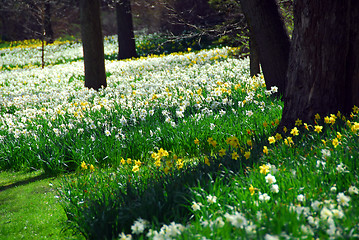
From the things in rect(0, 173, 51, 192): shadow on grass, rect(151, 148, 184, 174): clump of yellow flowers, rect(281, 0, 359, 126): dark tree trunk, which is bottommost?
rect(0, 173, 51, 192): shadow on grass

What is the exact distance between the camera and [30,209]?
13.5 ft

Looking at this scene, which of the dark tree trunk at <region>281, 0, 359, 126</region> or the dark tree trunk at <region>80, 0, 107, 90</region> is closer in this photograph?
the dark tree trunk at <region>281, 0, 359, 126</region>

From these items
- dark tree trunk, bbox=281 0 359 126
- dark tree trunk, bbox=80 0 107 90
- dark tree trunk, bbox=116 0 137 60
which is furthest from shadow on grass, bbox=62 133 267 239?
dark tree trunk, bbox=116 0 137 60

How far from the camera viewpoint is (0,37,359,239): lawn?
8.01 feet

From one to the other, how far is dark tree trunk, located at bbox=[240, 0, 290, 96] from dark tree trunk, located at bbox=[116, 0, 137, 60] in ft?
43.1

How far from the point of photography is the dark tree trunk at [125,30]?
1841 centimetres

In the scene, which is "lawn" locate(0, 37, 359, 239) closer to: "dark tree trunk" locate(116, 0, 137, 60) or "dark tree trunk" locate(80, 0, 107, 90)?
"dark tree trunk" locate(80, 0, 107, 90)

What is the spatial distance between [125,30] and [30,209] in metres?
15.3

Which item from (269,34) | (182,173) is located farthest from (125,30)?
(182,173)

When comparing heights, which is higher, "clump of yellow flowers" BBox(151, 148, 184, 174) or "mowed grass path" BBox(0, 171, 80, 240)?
"clump of yellow flowers" BBox(151, 148, 184, 174)

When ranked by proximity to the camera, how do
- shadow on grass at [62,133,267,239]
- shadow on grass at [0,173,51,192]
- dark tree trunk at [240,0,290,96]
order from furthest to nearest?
dark tree trunk at [240,0,290,96], shadow on grass at [0,173,51,192], shadow on grass at [62,133,267,239]

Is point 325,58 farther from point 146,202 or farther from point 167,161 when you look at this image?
point 146,202

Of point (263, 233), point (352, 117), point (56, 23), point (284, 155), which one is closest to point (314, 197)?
point (263, 233)

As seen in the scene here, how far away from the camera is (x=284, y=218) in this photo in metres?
2.31
